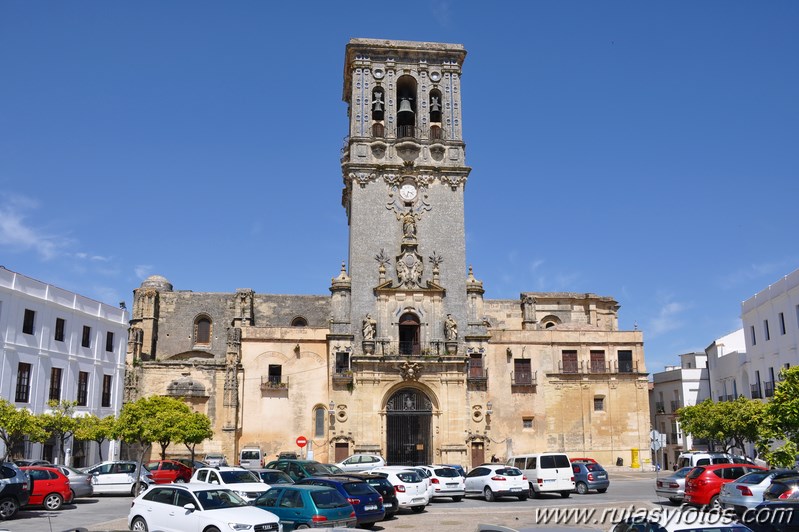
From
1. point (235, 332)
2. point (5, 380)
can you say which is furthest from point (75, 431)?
point (235, 332)

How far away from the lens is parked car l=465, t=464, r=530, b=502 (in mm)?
26344

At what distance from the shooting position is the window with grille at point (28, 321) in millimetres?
34438

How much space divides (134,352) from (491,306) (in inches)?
877

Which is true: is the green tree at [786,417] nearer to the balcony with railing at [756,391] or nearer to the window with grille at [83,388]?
the balcony with railing at [756,391]

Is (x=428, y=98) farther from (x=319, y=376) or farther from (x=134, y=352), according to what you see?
(x=134, y=352)

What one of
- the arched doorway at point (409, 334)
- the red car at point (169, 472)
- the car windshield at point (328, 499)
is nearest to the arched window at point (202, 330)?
the arched doorway at point (409, 334)

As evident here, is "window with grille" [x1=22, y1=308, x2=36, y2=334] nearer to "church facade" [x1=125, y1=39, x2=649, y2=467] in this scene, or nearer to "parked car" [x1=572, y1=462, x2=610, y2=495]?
"church facade" [x1=125, y1=39, x2=649, y2=467]

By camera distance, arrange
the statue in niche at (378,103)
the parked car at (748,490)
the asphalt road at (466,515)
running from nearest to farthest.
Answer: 1. the asphalt road at (466,515)
2. the parked car at (748,490)
3. the statue in niche at (378,103)

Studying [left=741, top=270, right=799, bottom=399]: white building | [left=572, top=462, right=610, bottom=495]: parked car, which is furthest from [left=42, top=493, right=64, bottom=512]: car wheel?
[left=741, top=270, right=799, bottom=399]: white building

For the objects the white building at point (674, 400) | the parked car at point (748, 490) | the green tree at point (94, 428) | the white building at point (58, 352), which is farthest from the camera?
the white building at point (674, 400)

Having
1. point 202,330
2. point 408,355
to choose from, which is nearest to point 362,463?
point 408,355

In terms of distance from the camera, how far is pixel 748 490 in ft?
64.0

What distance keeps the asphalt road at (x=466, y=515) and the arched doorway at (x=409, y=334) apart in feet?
48.2

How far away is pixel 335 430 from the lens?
4025 cm
